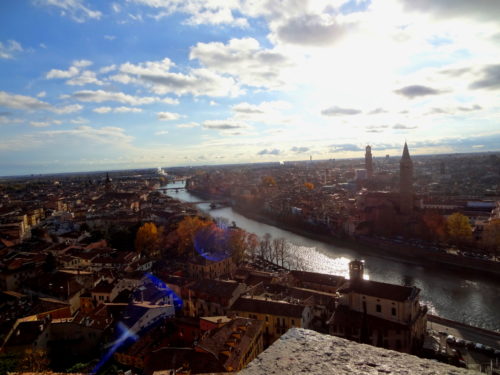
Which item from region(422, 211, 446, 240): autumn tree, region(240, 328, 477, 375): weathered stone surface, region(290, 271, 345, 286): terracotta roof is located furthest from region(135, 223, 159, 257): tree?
region(240, 328, 477, 375): weathered stone surface

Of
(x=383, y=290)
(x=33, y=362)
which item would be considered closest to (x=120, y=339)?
(x=33, y=362)

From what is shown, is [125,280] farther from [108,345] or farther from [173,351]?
[173,351]

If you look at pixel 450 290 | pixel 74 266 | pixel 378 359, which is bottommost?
pixel 450 290

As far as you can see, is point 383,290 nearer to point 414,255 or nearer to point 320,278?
point 320,278

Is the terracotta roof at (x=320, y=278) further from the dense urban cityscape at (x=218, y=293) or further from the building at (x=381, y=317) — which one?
the building at (x=381, y=317)

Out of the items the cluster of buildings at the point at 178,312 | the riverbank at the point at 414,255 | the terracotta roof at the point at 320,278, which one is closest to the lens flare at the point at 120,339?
the cluster of buildings at the point at 178,312

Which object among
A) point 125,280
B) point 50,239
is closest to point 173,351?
point 125,280

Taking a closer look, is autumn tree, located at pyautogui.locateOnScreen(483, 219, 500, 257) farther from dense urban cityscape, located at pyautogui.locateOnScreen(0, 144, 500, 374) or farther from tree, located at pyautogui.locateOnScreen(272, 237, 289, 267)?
tree, located at pyautogui.locateOnScreen(272, 237, 289, 267)

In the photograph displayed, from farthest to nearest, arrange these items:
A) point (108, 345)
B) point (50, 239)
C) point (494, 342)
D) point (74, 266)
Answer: point (50, 239) → point (74, 266) → point (494, 342) → point (108, 345)
